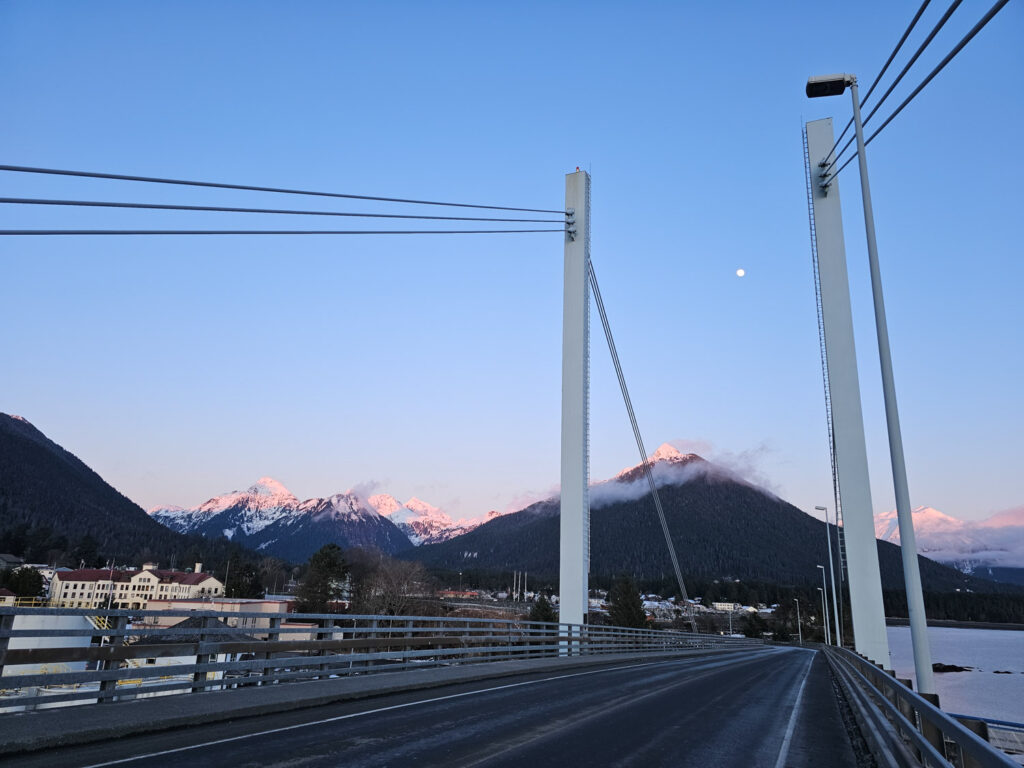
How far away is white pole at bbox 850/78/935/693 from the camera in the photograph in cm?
1070

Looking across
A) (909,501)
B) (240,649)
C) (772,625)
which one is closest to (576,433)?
(909,501)

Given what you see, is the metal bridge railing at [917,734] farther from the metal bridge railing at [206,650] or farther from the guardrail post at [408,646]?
the guardrail post at [408,646]

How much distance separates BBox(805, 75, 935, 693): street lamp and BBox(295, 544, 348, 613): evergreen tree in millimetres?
78391

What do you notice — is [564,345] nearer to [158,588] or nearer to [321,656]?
[321,656]

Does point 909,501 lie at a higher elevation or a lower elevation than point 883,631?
higher

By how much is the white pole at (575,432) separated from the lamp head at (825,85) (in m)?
9.01

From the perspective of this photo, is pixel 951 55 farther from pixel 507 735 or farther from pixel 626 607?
pixel 626 607

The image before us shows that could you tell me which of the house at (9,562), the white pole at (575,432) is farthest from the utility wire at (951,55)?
the house at (9,562)

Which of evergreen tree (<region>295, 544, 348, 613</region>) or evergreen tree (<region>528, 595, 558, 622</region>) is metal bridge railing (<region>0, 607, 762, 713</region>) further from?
evergreen tree (<region>295, 544, 348, 613</region>)

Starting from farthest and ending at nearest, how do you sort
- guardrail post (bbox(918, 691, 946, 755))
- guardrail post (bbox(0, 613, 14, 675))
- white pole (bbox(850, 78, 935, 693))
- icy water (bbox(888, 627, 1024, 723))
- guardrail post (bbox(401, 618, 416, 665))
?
1. icy water (bbox(888, 627, 1024, 723))
2. guardrail post (bbox(401, 618, 416, 665))
3. white pole (bbox(850, 78, 935, 693))
4. guardrail post (bbox(0, 613, 14, 675))
5. guardrail post (bbox(918, 691, 946, 755))

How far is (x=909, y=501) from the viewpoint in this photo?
11.5 m

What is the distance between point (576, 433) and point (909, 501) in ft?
38.7

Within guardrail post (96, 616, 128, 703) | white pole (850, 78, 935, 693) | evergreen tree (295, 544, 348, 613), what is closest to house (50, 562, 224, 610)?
evergreen tree (295, 544, 348, 613)

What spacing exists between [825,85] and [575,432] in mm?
11827
